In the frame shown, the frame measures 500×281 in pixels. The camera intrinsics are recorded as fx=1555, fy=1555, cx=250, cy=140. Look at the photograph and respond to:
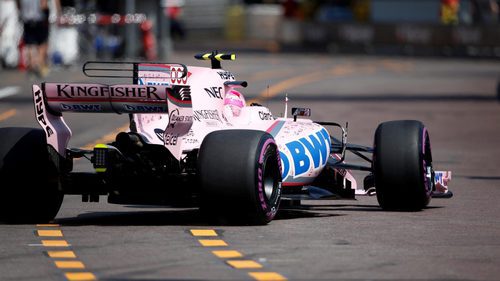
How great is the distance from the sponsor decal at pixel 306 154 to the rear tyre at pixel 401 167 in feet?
1.83

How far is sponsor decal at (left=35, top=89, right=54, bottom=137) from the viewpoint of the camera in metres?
12.4

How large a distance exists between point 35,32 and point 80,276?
25510 mm

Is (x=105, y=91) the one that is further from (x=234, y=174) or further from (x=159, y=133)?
(x=234, y=174)

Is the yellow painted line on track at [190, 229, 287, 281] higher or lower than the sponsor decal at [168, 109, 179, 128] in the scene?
lower

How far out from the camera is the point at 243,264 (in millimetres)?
10242

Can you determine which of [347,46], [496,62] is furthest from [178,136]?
[347,46]

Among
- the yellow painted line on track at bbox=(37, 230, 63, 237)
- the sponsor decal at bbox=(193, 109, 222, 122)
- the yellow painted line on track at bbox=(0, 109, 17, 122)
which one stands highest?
the sponsor decal at bbox=(193, 109, 222, 122)

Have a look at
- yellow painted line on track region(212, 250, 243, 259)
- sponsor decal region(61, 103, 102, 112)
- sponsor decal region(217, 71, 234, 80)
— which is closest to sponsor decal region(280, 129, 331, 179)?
sponsor decal region(217, 71, 234, 80)

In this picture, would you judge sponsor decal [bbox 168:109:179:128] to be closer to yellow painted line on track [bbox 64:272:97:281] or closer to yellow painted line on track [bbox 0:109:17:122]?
yellow painted line on track [bbox 64:272:97:281]

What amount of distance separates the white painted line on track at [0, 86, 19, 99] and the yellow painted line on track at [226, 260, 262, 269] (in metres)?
20.3

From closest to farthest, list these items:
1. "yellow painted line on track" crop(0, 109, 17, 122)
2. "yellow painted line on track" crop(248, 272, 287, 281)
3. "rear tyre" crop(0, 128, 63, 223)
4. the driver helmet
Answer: "yellow painted line on track" crop(248, 272, 287, 281) < "rear tyre" crop(0, 128, 63, 223) < the driver helmet < "yellow painted line on track" crop(0, 109, 17, 122)

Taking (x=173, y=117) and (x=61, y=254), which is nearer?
(x=61, y=254)

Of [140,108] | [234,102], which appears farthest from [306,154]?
[140,108]

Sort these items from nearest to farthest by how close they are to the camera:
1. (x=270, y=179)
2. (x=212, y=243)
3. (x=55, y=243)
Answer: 1. (x=212, y=243)
2. (x=55, y=243)
3. (x=270, y=179)
